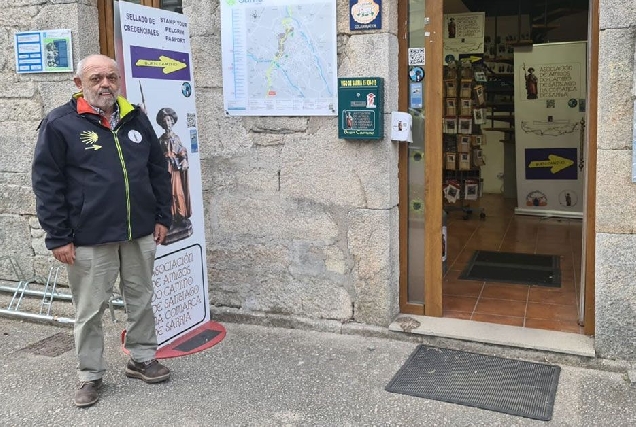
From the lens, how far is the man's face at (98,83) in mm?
3510

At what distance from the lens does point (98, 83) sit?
11.5ft

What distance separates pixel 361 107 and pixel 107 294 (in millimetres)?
1855

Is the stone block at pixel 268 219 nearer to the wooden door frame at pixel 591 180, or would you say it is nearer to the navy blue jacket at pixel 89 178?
the navy blue jacket at pixel 89 178

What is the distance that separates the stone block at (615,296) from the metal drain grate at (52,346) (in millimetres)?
3301

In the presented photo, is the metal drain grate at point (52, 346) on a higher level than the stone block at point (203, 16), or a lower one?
lower

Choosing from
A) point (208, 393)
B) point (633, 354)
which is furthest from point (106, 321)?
point (633, 354)

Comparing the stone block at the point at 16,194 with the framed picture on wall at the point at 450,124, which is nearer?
the stone block at the point at 16,194

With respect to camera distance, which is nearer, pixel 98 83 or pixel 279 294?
pixel 98 83

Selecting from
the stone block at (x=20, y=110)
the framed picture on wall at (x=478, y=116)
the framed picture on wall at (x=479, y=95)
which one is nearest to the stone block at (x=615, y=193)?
the stone block at (x=20, y=110)

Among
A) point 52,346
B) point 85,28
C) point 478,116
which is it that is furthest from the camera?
point 478,116

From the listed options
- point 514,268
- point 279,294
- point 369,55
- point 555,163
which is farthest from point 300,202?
point 555,163

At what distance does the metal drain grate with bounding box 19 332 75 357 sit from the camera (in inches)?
173

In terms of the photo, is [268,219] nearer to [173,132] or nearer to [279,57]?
[173,132]

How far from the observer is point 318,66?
14.4 ft
